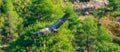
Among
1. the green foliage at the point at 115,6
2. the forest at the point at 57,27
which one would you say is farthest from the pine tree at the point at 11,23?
the green foliage at the point at 115,6

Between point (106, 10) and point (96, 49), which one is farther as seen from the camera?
point (106, 10)

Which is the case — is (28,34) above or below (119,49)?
above

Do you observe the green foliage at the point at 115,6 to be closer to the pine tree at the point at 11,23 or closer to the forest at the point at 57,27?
the forest at the point at 57,27

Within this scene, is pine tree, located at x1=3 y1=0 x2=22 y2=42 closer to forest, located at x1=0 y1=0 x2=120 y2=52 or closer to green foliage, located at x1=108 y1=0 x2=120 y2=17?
forest, located at x1=0 y1=0 x2=120 y2=52

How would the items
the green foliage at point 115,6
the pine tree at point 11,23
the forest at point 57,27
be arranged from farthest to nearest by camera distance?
the green foliage at point 115,6 < the pine tree at point 11,23 < the forest at point 57,27

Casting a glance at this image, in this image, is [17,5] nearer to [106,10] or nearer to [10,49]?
[106,10]

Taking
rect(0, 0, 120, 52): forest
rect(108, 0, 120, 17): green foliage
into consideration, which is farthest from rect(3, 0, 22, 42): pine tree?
rect(108, 0, 120, 17): green foliage

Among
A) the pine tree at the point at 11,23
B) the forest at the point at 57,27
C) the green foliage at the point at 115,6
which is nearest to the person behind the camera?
the forest at the point at 57,27

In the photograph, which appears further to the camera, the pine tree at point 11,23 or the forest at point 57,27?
the pine tree at point 11,23

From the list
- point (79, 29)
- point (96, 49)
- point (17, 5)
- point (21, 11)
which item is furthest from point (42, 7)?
point (17, 5)
